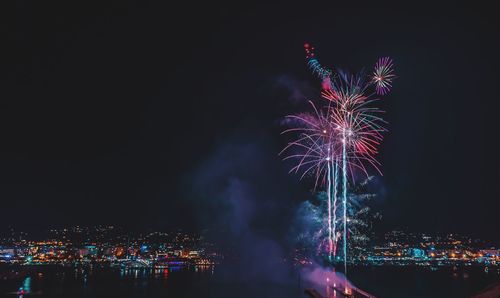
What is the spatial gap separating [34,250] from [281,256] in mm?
128838

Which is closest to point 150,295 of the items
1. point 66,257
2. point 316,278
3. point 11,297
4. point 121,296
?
point 121,296

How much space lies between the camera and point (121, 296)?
46.2 meters

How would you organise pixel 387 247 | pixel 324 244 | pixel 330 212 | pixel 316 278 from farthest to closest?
pixel 387 247 → pixel 316 278 → pixel 324 244 → pixel 330 212

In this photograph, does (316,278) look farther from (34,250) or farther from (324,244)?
(34,250)

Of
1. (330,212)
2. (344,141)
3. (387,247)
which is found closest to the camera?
(344,141)

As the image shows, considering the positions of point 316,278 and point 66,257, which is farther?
point 66,257

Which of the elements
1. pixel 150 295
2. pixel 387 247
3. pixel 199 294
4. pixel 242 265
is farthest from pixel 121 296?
pixel 387 247

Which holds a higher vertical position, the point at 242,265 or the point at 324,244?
the point at 324,244

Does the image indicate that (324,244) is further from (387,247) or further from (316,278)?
(387,247)

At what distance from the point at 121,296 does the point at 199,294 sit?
804 cm

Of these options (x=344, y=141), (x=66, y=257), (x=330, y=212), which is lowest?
(x=66, y=257)

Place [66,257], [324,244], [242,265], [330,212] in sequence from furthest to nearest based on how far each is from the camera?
[66,257], [242,265], [324,244], [330,212]

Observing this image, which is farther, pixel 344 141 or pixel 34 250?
pixel 34 250

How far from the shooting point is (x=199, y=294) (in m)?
47.8
